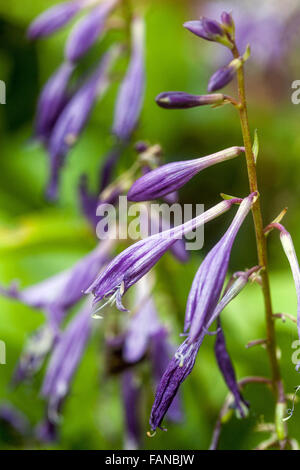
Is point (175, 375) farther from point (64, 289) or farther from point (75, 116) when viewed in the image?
point (75, 116)

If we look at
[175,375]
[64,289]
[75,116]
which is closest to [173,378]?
[175,375]

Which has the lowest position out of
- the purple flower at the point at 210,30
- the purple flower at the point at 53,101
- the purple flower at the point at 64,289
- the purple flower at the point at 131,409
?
the purple flower at the point at 131,409

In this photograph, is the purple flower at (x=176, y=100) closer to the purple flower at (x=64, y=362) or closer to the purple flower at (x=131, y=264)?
the purple flower at (x=131, y=264)

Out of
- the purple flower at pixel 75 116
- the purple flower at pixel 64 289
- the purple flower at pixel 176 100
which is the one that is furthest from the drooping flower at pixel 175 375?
the purple flower at pixel 75 116

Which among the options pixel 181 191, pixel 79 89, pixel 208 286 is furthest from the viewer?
pixel 181 191

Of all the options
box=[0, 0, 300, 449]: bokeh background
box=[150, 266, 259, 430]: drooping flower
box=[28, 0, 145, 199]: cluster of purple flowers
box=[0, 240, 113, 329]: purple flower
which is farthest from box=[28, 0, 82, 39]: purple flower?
box=[150, 266, 259, 430]: drooping flower
